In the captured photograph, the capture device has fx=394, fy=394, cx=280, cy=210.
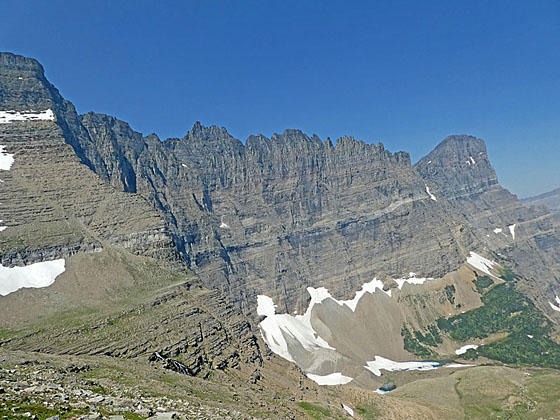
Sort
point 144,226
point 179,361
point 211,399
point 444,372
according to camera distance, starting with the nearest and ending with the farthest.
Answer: point 211,399
point 179,361
point 144,226
point 444,372

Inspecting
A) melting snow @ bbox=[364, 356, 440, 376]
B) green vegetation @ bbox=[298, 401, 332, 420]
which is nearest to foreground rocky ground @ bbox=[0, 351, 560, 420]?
green vegetation @ bbox=[298, 401, 332, 420]

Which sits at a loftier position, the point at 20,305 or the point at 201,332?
the point at 20,305

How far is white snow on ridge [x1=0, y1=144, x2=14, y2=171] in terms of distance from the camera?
392 feet

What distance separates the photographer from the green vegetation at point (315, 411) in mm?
73938

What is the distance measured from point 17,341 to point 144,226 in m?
51.4

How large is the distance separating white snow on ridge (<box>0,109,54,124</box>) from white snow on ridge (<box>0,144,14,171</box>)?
13485 mm

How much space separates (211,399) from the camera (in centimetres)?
5834

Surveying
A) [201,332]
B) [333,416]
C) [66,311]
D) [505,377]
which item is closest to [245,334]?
[201,332]

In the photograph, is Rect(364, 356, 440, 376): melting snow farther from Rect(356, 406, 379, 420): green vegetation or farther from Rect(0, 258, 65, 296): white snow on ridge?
Rect(0, 258, 65, 296): white snow on ridge

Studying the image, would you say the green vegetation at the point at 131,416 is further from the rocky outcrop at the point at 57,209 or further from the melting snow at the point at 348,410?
the rocky outcrop at the point at 57,209

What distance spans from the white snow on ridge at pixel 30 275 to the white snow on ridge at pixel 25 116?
61432mm

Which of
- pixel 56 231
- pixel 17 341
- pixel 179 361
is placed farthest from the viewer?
pixel 56 231

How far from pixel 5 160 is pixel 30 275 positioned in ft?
155

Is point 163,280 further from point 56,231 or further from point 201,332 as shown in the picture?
point 56,231
